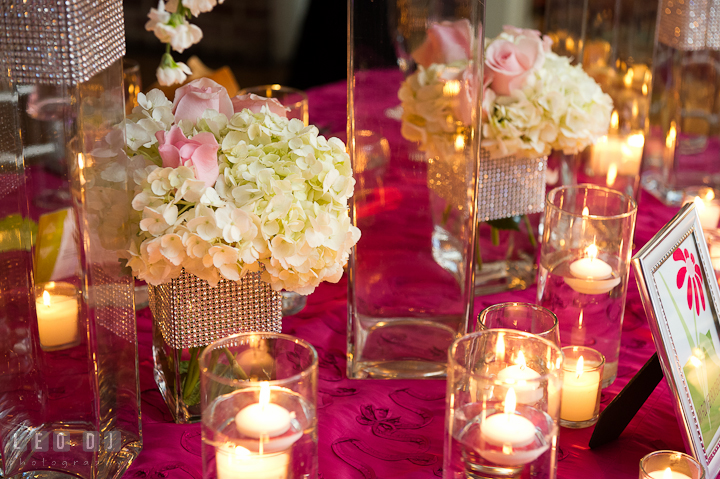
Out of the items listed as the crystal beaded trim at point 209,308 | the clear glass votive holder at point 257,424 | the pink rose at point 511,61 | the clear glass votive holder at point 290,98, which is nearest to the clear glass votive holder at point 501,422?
the clear glass votive holder at point 257,424

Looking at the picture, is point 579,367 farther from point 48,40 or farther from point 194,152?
point 48,40

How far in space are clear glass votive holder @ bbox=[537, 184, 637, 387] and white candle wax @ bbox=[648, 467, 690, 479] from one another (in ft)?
0.74

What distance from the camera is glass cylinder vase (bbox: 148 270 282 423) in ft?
2.61

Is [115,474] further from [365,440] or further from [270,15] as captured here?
[270,15]

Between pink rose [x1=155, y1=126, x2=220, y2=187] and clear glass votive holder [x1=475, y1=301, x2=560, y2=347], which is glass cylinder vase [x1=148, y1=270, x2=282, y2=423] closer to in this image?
pink rose [x1=155, y1=126, x2=220, y2=187]

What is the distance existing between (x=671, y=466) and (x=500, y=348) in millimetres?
200

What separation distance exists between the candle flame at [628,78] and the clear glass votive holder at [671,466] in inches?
31.8

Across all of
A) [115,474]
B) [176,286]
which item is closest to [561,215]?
[176,286]

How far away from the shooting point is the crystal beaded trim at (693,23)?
1.38 metres

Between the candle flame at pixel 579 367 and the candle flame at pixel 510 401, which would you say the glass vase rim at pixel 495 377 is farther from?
the candle flame at pixel 579 367

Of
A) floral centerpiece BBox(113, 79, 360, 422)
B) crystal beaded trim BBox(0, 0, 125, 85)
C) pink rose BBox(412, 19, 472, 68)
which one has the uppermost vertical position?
crystal beaded trim BBox(0, 0, 125, 85)

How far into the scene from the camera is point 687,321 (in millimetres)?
766

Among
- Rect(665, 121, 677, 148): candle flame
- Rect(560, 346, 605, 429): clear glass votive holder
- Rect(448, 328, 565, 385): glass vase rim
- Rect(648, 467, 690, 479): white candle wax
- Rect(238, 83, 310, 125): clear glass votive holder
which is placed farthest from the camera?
Rect(665, 121, 677, 148): candle flame

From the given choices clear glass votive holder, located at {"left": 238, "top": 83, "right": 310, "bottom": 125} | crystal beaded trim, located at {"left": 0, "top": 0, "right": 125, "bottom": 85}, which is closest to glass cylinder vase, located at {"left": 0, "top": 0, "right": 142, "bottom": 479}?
crystal beaded trim, located at {"left": 0, "top": 0, "right": 125, "bottom": 85}
